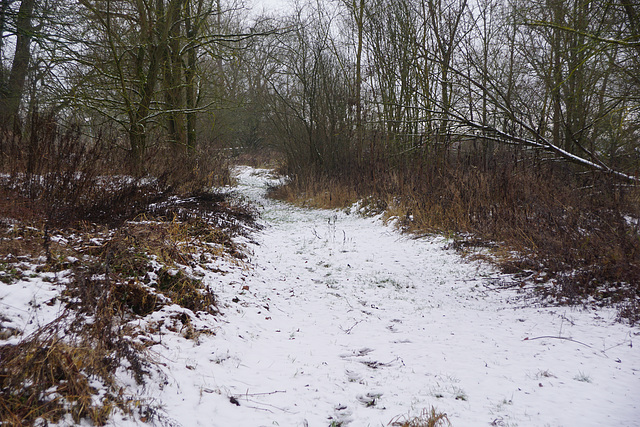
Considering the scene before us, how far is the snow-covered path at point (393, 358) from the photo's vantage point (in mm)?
2291

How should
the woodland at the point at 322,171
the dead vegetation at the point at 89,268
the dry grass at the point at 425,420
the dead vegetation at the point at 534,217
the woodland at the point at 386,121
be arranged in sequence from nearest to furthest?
the dead vegetation at the point at 89,268, the dry grass at the point at 425,420, the woodland at the point at 322,171, the dead vegetation at the point at 534,217, the woodland at the point at 386,121

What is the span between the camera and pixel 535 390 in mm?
2467

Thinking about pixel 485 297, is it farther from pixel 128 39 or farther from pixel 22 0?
pixel 22 0

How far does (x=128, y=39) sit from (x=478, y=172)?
813 cm

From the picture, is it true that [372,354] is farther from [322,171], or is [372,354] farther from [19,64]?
[19,64]

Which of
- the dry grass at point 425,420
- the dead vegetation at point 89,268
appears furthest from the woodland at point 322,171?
the dry grass at point 425,420

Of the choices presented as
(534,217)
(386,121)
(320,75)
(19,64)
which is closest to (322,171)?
(320,75)

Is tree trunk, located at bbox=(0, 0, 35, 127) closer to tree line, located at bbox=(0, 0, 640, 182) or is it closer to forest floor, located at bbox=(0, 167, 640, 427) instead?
tree line, located at bbox=(0, 0, 640, 182)

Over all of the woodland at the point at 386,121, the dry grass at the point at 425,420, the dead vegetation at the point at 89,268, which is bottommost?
the dry grass at the point at 425,420

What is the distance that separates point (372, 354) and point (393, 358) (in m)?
0.18

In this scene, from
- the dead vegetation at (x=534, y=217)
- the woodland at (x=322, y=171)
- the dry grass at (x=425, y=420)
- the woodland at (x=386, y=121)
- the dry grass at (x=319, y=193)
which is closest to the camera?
the dry grass at (x=425, y=420)

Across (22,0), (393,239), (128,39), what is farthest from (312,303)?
(22,0)

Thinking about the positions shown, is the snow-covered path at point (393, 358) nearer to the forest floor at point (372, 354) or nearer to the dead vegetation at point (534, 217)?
the forest floor at point (372, 354)

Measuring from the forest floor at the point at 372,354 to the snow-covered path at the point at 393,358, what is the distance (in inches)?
0.4
